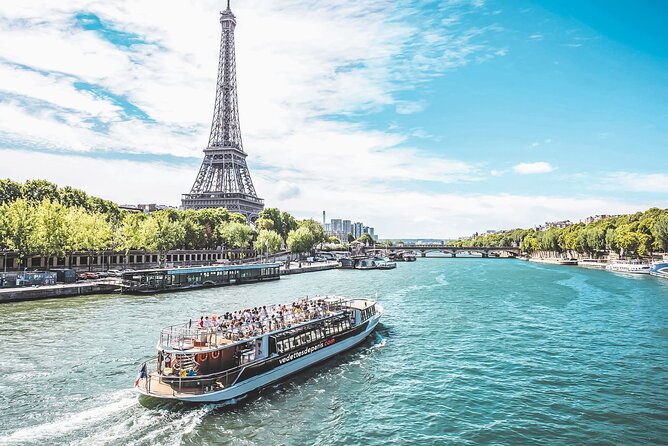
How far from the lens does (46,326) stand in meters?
34.8

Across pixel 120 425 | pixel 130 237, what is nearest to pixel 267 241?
pixel 130 237

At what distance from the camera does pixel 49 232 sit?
200ft

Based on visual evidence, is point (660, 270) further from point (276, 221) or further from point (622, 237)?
point (276, 221)

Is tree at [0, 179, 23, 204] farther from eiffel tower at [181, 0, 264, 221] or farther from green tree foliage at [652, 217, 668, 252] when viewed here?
green tree foliage at [652, 217, 668, 252]

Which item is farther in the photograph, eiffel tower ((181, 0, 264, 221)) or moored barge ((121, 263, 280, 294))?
eiffel tower ((181, 0, 264, 221))

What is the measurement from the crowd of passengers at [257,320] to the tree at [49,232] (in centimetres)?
4338

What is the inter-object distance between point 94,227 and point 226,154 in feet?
296

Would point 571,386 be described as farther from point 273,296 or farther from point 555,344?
point 273,296

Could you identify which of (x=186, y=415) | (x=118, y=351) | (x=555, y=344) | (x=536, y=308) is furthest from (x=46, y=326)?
(x=536, y=308)

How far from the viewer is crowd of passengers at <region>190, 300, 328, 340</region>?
966 inches

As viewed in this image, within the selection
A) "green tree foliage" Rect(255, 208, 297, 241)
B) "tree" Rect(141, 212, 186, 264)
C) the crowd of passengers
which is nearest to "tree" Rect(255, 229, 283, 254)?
"green tree foliage" Rect(255, 208, 297, 241)

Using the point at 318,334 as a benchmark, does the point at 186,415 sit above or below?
below

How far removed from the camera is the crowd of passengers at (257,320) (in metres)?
24.5

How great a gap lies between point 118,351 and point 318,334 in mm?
12470
